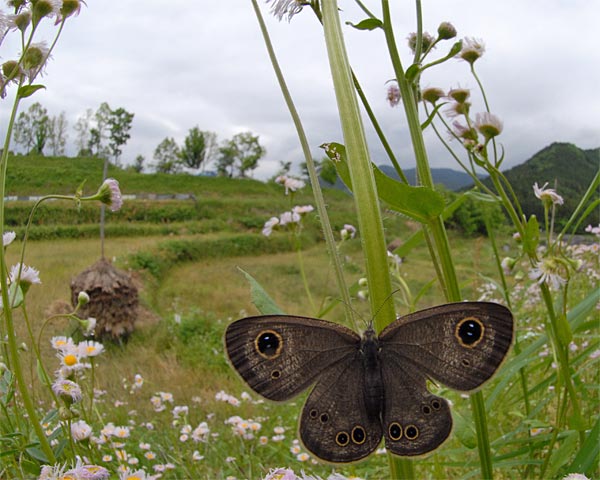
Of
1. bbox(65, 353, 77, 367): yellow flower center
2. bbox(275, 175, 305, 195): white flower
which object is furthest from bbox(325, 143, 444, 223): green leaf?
bbox(275, 175, 305, 195): white flower

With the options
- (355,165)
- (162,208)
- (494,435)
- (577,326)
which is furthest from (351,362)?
(162,208)

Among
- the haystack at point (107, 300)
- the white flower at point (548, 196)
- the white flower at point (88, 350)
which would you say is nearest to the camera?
the white flower at point (548, 196)

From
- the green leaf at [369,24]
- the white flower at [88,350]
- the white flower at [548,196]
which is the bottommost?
the white flower at [88,350]

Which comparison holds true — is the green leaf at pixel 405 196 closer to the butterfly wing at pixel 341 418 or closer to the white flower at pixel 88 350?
the butterfly wing at pixel 341 418

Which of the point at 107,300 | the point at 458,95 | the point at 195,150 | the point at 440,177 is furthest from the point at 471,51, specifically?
the point at 440,177

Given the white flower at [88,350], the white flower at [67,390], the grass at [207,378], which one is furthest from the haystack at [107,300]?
the white flower at [67,390]

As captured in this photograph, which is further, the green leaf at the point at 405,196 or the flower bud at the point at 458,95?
the flower bud at the point at 458,95
